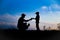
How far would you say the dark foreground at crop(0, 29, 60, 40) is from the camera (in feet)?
22.4

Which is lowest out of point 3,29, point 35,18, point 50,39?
point 50,39

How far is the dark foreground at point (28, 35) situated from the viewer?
22.4 feet

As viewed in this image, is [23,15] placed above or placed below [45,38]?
above

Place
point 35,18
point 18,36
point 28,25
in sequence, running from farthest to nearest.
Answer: point 35,18 < point 28,25 < point 18,36

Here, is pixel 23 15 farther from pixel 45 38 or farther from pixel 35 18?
pixel 45 38

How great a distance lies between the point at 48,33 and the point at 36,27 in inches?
26.4

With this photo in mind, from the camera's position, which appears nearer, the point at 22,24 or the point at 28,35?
the point at 28,35

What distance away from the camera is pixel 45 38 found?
6969 mm

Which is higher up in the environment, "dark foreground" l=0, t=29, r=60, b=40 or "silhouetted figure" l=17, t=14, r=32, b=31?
"silhouetted figure" l=17, t=14, r=32, b=31

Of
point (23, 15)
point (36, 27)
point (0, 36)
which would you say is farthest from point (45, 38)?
point (0, 36)

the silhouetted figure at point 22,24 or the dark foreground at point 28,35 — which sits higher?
the silhouetted figure at point 22,24

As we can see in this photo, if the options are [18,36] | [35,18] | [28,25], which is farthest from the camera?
[35,18]

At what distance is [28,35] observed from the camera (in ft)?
22.6

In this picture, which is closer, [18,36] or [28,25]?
[18,36]
